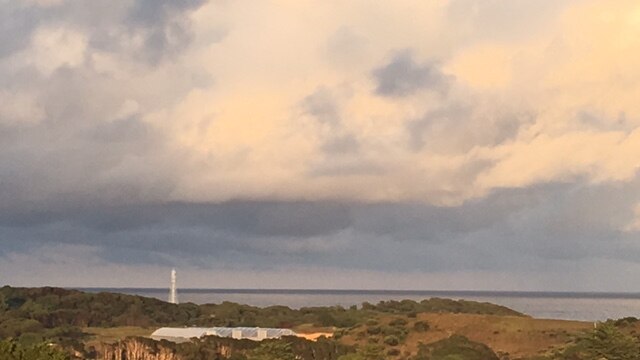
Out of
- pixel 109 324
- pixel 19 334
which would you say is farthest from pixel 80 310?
pixel 19 334

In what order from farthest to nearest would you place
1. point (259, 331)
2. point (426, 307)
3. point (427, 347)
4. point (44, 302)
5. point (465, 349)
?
point (426, 307) → point (44, 302) → point (259, 331) → point (427, 347) → point (465, 349)

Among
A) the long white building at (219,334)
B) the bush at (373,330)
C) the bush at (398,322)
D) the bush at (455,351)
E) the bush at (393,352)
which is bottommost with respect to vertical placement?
the bush at (393,352)

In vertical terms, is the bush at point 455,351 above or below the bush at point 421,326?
below

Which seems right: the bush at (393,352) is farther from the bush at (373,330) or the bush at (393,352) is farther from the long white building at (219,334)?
the long white building at (219,334)

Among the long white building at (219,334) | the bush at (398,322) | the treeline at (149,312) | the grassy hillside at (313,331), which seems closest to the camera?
the grassy hillside at (313,331)

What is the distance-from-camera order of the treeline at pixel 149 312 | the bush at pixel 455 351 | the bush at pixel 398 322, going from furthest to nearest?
1. the treeline at pixel 149 312
2. the bush at pixel 398 322
3. the bush at pixel 455 351

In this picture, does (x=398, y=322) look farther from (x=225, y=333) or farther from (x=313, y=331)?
(x=225, y=333)

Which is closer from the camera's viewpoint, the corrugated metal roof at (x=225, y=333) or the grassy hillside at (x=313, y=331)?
the grassy hillside at (x=313, y=331)

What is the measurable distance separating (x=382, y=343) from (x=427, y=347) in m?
7.63

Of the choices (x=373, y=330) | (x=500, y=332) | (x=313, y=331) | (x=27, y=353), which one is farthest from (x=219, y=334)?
(x=27, y=353)

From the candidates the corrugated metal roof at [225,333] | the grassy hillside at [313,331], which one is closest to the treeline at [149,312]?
the grassy hillside at [313,331]

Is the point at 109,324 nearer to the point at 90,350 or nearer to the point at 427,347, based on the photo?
the point at 90,350

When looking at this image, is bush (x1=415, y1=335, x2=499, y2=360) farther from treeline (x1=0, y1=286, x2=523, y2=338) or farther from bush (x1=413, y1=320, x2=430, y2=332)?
treeline (x1=0, y1=286, x2=523, y2=338)

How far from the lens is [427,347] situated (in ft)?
344
